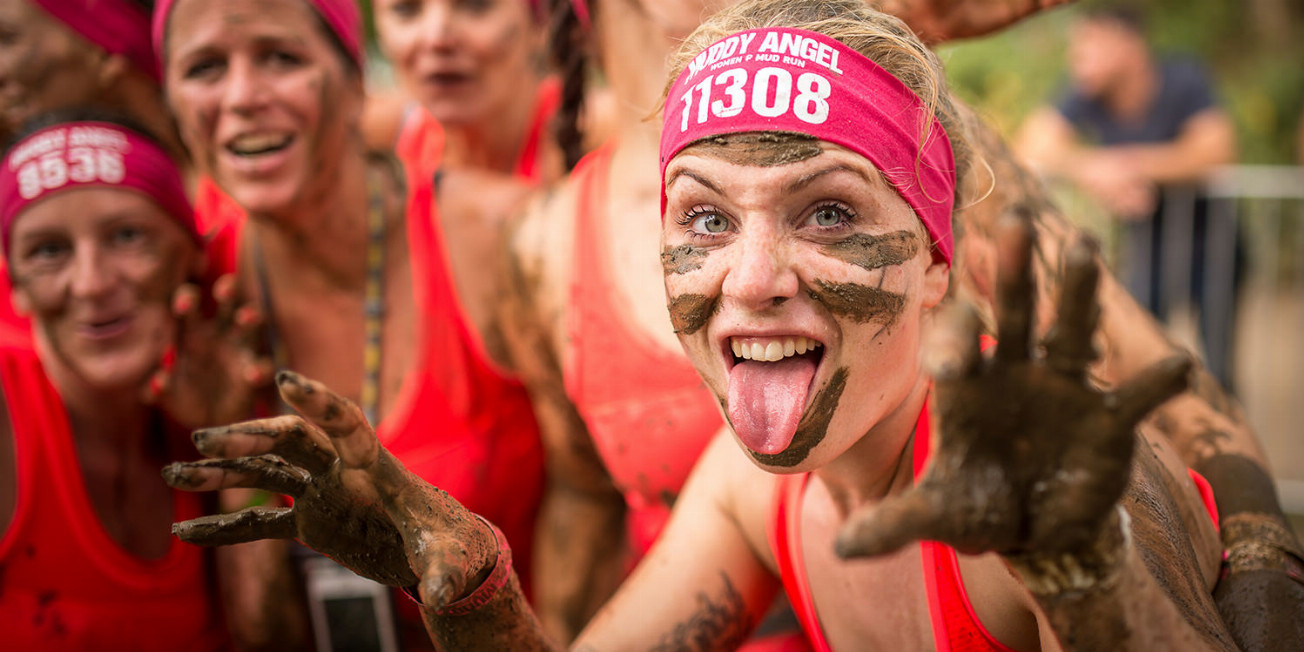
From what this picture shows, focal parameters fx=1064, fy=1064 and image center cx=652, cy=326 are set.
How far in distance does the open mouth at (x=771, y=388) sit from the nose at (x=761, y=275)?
82 millimetres

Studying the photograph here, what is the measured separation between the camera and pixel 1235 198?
21.6 ft

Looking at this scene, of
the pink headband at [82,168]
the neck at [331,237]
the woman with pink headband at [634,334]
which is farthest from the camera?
the neck at [331,237]

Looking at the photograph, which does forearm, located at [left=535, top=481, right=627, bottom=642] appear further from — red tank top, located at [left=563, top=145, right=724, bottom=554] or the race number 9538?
the race number 9538

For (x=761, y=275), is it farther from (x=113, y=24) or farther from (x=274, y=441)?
(x=113, y=24)

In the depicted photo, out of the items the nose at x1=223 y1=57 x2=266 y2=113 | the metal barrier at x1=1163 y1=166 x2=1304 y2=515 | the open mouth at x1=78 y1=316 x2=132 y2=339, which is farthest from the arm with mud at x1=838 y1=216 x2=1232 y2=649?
the metal barrier at x1=1163 y1=166 x2=1304 y2=515

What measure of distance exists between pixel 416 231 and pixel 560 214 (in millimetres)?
469

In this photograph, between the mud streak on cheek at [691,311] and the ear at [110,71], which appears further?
the ear at [110,71]

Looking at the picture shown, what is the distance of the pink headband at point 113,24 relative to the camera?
3227 mm

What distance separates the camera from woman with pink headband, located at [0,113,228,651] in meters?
2.72

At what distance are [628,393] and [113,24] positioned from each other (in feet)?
6.69

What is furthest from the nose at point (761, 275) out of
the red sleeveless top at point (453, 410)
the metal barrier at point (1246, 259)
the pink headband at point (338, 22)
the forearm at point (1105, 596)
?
the metal barrier at point (1246, 259)

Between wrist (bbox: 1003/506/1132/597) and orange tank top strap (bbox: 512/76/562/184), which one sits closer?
wrist (bbox: 1003/506/1132/597)

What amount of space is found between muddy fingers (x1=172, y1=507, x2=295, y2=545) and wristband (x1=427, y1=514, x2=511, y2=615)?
1.03 feet

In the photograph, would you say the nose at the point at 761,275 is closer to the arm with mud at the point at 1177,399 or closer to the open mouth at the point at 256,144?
the arm with mud at the point at 1177,399
